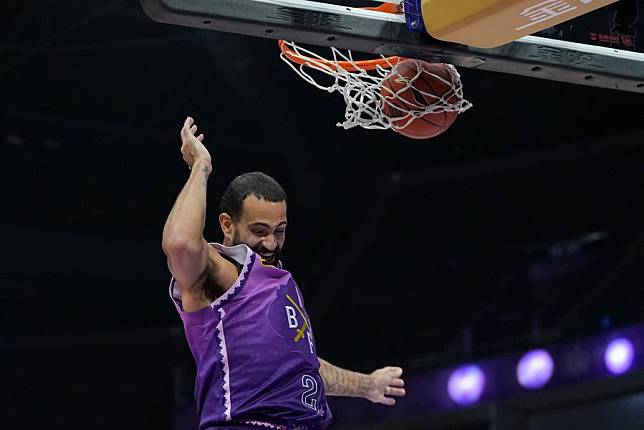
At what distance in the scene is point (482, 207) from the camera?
12078mm

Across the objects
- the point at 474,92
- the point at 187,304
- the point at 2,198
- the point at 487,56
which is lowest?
the point at 187,304

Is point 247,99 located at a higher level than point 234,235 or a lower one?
higher

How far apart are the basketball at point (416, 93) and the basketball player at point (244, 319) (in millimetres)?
908

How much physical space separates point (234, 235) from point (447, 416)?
577 centimetres

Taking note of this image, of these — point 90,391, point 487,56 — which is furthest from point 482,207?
point 487,56

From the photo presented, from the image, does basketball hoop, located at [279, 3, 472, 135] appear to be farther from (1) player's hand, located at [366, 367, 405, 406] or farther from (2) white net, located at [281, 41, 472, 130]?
(1) player's hand, located at [366, 367, 405, 406]

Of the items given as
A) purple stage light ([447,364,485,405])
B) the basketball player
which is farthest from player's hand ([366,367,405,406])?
purple stage light ([447,364,485,405])

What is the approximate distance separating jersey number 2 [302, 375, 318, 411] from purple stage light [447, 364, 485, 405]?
5.69 m

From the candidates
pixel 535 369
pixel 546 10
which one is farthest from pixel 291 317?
pixel 535 369

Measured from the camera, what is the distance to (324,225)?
492 inches

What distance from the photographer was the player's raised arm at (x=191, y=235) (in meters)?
3.37

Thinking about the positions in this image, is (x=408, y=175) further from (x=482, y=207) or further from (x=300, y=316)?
(x=300, y=316)

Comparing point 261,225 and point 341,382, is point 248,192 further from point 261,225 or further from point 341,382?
point 341,382

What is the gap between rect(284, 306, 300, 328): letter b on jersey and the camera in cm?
365
